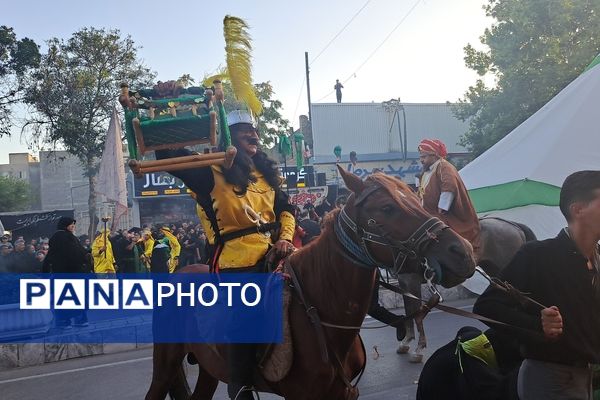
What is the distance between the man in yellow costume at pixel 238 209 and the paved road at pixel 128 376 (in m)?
2.83

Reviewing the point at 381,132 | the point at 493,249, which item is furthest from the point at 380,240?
the point at 381,132

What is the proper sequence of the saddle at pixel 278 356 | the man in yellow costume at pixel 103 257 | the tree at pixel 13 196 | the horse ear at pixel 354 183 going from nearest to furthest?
the horse ear at pixel 354 183 < the saddle at pixel 278 356 < the man in yellow costume at pixel 103 257 < the tree at pixel 13 196

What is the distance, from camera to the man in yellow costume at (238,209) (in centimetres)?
387

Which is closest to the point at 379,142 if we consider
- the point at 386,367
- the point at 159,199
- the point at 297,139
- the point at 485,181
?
the point at 159,199

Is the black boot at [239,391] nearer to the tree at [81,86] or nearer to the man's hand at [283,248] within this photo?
the man's hand at [283,248]

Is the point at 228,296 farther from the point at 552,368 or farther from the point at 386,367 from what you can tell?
the point at 386,367

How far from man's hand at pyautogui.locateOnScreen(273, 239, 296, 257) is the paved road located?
285 centimetres

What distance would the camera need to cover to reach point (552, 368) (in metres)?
2.79

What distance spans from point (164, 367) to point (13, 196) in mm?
56959

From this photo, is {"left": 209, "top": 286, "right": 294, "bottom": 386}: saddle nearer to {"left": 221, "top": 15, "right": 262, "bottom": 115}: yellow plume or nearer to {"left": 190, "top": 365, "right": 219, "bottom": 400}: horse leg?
{"left": 190, "top": 365, "right": 219, "bottom": 400}: horse leg

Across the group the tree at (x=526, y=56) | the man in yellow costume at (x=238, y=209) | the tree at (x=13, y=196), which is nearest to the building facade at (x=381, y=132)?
the tree at (x=526, y=56)

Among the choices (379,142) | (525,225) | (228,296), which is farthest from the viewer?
(379,142)

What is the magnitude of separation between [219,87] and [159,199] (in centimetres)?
2593

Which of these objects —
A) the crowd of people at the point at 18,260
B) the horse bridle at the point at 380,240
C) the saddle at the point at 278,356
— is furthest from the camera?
the crowd of people at the point at 18,260
